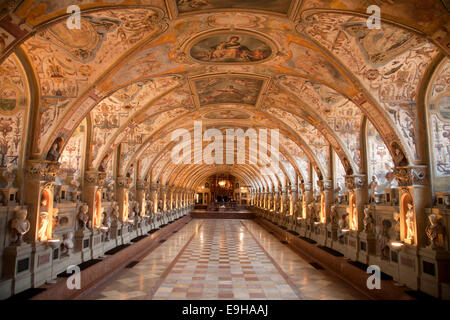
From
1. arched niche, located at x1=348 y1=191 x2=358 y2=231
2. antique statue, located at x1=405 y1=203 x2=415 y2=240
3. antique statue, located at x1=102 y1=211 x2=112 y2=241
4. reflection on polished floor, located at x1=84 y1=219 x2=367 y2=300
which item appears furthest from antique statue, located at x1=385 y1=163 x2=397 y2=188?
antique statue, located at x1=102 y1=211 x2=112 y2=241

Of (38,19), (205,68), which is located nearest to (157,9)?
(38,19)

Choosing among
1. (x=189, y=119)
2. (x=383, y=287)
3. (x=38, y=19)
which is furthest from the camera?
(x=189, y=119)

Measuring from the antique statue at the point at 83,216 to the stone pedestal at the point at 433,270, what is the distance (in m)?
11.5

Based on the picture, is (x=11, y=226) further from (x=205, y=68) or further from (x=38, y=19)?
(x=205, y=68)

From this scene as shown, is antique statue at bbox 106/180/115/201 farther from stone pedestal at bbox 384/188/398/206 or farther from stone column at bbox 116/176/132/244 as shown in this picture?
stone pedestal at bbox 384/188/398/206

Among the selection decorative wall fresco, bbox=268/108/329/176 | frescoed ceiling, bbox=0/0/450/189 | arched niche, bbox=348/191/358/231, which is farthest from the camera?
decorative wall fresco, bbox=268/108/329/176

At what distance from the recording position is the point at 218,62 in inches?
414

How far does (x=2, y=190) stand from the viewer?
8.02 meters

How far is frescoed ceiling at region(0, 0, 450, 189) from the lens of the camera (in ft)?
20.8

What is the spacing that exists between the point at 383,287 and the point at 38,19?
1100 cm

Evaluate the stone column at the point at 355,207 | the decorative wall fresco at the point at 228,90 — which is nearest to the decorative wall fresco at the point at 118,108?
the decorative wall fresco at the point at 228,90

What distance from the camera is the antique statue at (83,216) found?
11.8m

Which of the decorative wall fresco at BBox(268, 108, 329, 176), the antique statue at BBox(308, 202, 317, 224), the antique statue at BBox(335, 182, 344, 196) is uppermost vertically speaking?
the decorative wall fresco at BBox(268, 108, 329, 176)

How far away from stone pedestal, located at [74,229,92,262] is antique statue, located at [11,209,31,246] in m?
3.76
